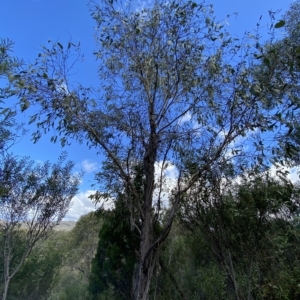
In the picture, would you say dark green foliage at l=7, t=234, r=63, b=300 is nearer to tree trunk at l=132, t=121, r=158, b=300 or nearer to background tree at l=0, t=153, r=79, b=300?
background tree at l=0, t=153, r=79, b=300

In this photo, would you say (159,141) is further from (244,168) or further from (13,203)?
(13,203)

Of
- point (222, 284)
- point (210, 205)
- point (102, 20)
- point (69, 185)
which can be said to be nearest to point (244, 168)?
point (210, 205)

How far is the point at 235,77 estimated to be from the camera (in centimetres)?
403

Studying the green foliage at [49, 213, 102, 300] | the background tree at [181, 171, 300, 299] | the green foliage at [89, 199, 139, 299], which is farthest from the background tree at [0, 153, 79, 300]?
the green foliage at [49, 213, 102, 300]

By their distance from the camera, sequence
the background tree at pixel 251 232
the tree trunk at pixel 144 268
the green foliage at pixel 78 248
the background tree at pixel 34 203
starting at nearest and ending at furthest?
the tree trunk at pixel 144 268, the background tree at pixel 251 232, the background tree at pixel 34 203, the green foliage at pixel 78 248

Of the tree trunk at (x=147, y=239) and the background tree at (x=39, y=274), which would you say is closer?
the tree trunk at (x=147, y=239)

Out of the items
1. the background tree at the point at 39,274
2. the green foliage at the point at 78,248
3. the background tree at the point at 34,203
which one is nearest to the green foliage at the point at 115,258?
the background tree at the point at 34,203

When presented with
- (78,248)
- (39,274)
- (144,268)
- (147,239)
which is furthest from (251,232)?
(78,248)

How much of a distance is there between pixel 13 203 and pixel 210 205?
5.37 m

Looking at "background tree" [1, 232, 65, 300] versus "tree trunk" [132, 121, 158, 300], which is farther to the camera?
"background tree" [1, 232, 65, 300]

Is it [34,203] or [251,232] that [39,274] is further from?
[251,232]

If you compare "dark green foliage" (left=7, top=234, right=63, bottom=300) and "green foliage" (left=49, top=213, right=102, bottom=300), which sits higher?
"green foliage" (left=49, top=213, right=102, bottom=300)

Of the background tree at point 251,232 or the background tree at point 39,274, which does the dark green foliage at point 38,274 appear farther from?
the background tree at point 251,232

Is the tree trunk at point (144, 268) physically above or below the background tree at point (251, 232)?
below
